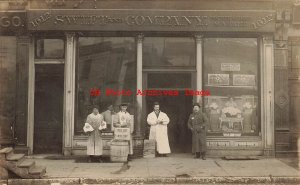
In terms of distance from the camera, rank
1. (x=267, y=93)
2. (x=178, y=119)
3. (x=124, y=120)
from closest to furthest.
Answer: (x=124, y=120) → (x=267, y=93) → (x=178, y=119)

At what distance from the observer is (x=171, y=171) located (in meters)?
10.1

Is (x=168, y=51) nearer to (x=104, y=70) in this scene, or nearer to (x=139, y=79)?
(x=139, y=79)

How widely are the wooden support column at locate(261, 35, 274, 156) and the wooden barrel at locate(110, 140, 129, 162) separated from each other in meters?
4.45

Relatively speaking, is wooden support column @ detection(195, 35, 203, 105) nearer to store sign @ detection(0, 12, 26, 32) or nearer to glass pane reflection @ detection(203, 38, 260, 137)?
glass pane reflection @ detection(203, 38, 260, 137)

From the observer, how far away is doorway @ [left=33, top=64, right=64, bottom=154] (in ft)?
42.1

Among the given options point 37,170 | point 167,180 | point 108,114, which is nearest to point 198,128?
point 108,114

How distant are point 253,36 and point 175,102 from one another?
10.7 feet

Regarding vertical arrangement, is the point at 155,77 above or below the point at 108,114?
above

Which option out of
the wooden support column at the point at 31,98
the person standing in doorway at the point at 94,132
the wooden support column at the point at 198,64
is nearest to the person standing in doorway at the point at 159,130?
the wooden support column at the point at 198,64

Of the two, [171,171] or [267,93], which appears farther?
[267,93]

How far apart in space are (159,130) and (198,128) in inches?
47.6

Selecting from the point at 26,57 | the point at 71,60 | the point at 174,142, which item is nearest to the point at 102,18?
the point at 71,60

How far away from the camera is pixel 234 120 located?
12.9 m

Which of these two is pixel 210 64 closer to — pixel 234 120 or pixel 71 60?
pixel 234 120
